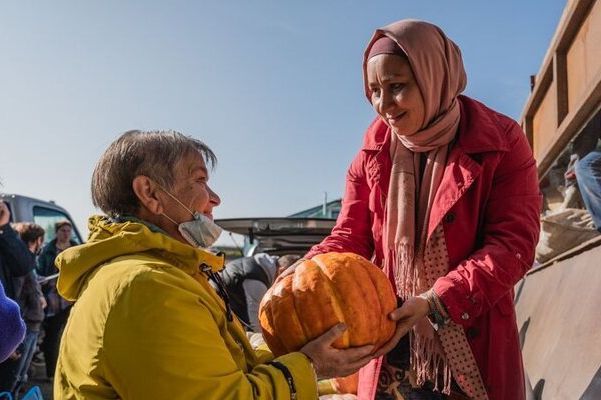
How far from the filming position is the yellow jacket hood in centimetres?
200

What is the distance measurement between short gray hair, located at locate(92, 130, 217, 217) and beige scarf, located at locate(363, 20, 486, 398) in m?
0.99

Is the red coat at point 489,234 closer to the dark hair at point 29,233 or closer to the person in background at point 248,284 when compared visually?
the person in background at point 248,284

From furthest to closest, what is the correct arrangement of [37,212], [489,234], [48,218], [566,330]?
[48,218], [37,212], [566,330], [489,234]

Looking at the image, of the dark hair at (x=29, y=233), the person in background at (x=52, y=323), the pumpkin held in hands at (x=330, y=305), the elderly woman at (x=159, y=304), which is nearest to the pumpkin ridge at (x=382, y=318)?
the pumpkin held in hands at (x=330, y=305)

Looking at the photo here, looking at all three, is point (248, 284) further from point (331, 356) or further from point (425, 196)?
point (331, 356)

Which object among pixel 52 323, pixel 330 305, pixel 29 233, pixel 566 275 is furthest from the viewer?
pixel 52 323

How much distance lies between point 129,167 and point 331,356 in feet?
3.30

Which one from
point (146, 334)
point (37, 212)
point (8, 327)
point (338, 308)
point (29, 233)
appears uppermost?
point (146, 334)

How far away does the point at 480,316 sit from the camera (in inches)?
101

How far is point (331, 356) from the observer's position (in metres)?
2.20

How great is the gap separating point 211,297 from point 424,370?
1.05 metres

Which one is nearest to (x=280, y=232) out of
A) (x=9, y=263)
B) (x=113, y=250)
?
(x=9, y=263)

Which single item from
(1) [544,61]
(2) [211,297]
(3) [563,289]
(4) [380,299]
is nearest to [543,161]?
(1) [544,61]

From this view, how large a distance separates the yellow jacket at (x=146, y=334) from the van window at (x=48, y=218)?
29.9 ft
